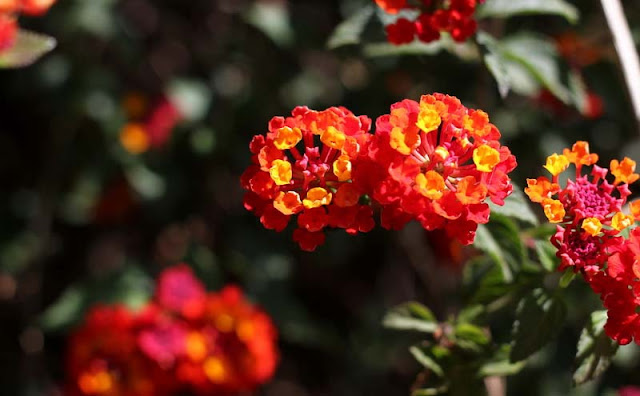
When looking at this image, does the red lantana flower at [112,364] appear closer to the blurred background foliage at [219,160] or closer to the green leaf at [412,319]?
the blurred background foliage at [219,160]

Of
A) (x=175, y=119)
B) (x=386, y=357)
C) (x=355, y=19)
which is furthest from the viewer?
(x=386, y=357)

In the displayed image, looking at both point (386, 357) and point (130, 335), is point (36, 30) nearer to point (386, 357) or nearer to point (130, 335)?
point (130, 335)

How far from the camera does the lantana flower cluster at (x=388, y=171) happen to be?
913 mm

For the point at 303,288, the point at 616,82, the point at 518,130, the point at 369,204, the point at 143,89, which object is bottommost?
the point at 303,288

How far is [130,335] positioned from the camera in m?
1.64

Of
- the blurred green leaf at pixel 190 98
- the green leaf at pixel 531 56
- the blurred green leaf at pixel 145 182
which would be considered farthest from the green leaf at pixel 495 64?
the blurred green leaf at pixel 145 182

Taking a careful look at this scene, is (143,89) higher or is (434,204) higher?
(434,204)

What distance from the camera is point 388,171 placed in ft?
3.00

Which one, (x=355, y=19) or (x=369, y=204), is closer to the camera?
(x=369, y=204)

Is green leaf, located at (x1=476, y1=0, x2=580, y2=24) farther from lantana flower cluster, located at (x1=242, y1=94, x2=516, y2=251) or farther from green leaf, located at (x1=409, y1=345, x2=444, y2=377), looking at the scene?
green leaf, located at (x1=409, y1=345, x2=444, y2=377)

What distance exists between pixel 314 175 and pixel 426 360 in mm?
391

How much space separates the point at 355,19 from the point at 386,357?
1262mm

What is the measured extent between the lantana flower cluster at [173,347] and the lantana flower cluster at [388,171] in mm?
705

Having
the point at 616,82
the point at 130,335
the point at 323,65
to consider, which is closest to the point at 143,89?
the point at 323,65
